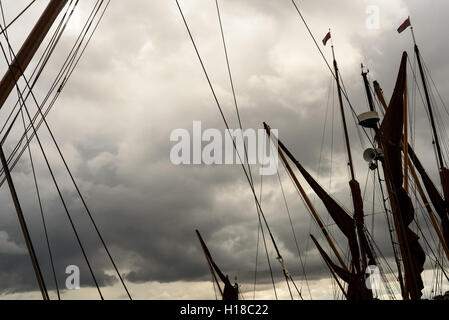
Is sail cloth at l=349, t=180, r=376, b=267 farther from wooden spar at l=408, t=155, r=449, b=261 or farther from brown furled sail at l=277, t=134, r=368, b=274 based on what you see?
wooden spar at l=408, t=155, r=449, b=261

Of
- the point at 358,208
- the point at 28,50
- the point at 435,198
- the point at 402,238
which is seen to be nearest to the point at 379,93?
the point at 435,198

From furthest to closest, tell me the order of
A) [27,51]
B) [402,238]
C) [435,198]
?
[435,198] < [402,238] < [27,51]

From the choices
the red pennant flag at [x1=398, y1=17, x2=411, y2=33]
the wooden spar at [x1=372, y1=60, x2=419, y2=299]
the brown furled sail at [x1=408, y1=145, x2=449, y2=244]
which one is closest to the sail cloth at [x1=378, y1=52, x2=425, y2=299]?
the wooden spar at [x1=372, y1=60, x2=419, y2=299]

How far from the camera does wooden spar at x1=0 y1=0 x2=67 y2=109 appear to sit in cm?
937

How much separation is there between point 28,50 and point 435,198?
34.1 metres

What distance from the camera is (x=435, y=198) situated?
33688mm

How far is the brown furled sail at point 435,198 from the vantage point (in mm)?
32938

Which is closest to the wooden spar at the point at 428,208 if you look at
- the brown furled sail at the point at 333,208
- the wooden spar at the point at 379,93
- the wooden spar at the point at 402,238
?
the brown furled sail at the point at 333,208

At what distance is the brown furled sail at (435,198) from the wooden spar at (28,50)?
1247 inches

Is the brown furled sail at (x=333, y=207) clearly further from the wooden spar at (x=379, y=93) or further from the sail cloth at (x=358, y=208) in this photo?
the wooden spar at (x=379, y=93)

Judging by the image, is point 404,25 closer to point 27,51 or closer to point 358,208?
point 358,208
